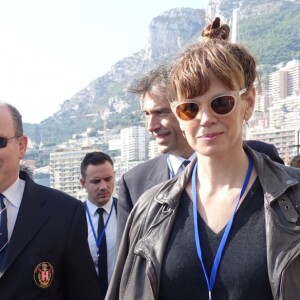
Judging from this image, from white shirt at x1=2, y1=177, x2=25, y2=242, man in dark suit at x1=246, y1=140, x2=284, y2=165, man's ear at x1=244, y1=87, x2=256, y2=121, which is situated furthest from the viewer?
man in dark suit at x1=246, y1=140, x2=284, y2=165

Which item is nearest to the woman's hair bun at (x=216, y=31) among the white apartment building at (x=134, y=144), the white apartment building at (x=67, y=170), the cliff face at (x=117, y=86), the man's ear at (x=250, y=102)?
the man's ear at (x=250, y=102)

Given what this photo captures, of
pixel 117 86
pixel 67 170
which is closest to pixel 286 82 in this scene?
pixel 117 86

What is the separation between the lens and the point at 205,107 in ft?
5.99

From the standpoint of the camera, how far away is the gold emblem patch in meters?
2.58

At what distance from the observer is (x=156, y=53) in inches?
5197

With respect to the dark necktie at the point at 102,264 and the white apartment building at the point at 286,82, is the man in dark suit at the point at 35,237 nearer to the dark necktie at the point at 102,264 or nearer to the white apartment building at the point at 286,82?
the dark necktie at the point at 102,264

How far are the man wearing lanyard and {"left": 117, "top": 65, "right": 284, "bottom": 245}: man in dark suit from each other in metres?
1.55

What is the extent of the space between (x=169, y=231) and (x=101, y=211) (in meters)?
3.45

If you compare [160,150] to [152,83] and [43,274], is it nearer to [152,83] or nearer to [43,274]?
[152,83]

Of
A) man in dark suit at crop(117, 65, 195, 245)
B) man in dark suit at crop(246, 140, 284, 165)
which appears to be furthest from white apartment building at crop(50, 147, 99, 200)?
man in dark suit at crop(246, 140, 284, 165)

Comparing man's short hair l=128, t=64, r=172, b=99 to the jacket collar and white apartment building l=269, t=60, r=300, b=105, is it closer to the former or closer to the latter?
the jacket collar

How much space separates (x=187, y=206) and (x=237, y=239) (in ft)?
0.81

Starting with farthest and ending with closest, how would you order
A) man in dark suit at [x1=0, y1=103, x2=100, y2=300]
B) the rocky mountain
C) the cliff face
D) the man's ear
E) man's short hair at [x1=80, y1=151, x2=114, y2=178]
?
the cliff face < the rocky mountain < man's short hair at [x1=80, y1=151, x2=114, y2=178] < man in dark suit at [x1=0, y1=103, x2=100, y2=300] < the man's ear

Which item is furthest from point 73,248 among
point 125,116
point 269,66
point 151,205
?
point 125,116
